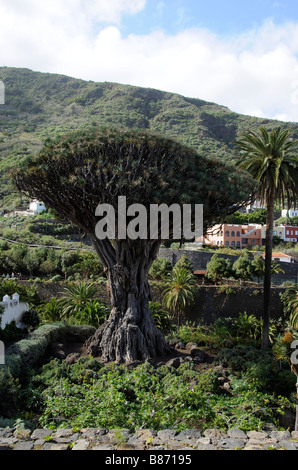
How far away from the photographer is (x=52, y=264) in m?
32.1

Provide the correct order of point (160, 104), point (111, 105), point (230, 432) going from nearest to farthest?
point (230, 432) → point (111, 105) → point (160, 104)

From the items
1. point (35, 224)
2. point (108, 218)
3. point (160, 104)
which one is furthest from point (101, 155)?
point (160, 104)

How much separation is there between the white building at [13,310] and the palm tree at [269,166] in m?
10.2

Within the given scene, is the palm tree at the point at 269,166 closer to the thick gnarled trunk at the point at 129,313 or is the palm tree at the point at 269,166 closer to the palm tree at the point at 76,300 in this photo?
the thick gnarled trunk at the point at 129,313

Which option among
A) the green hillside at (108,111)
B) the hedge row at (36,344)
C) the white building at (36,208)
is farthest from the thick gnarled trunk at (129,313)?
the green hillside at (108,111)

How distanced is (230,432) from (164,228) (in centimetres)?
808

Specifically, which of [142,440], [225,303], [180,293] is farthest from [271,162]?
[142,440]

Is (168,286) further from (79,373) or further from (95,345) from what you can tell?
(79,373)

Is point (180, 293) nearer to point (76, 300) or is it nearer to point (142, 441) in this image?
point (76, 300)

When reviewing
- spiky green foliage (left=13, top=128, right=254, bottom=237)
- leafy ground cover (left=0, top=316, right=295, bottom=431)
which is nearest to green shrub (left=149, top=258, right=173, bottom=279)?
leafy ground cover (left=0, top=316, right=295, bottom=431)

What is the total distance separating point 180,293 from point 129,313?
7.64 m

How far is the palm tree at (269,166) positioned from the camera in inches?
634

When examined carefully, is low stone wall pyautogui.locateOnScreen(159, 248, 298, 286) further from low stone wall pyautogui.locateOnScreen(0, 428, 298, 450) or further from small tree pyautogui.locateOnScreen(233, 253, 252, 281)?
low stone wall pyautogui.locateOnScreen(0, 428, 298, 450)

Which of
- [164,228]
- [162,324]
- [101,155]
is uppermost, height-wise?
[101,155]
